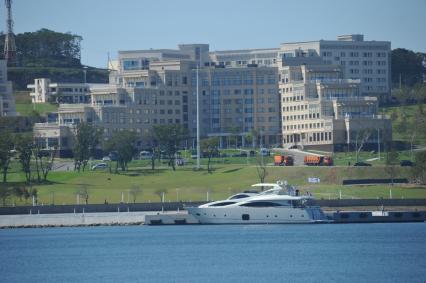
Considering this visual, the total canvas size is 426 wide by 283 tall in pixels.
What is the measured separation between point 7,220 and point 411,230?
38234 millimetres

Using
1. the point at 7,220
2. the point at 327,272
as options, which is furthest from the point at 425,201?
the point at 327,272

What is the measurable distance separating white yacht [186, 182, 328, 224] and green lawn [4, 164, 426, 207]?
2149cm

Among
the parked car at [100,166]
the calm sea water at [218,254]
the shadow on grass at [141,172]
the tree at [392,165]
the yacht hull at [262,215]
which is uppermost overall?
the tree at [392,165]

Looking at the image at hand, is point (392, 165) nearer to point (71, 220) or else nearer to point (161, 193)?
point (161, 193)

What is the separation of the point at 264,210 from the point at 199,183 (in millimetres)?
43936

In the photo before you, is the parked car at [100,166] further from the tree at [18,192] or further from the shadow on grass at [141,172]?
the tree at [18,192]

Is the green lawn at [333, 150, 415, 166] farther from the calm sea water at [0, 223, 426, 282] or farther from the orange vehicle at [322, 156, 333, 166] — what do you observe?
the calm sea water at [0, 223, 426, 282]

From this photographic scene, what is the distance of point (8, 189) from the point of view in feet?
520

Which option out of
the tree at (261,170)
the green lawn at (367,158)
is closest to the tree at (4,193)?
the tree at (261,170)

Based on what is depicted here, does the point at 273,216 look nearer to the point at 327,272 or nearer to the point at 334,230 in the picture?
the point at 334,230

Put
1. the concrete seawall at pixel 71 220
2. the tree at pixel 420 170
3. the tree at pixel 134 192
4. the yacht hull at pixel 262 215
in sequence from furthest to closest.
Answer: the tree at pixel 420 170, the tree at pixel 134 192, the concrete seawall at pixel 71 220, the yacht hull at pixel 262 215

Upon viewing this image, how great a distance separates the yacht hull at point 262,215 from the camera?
131 metres

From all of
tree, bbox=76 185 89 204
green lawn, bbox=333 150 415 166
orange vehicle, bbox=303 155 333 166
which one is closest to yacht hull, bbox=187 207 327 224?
tree, bbox=76 185 89 204

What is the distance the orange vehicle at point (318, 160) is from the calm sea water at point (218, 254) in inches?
1865
